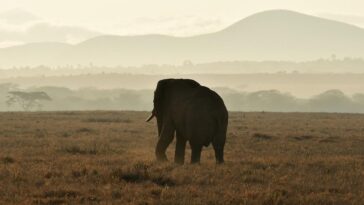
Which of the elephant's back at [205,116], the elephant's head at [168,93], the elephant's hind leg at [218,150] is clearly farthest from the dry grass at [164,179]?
the elephant's head at [168,93]

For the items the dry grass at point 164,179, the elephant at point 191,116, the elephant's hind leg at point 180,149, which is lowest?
the dry grass at point 164,179

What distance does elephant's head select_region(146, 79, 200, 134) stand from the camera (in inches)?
760

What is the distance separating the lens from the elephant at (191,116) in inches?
710

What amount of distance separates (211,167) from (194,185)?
9.15ft

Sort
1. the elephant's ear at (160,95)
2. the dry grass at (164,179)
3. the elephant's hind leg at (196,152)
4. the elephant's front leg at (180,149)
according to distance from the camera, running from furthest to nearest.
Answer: the elephant's ear at (160,95) → the elephant's front leg at (180,149) → the elephant's hind leg at (196,152) → the dry grass at (164,179)

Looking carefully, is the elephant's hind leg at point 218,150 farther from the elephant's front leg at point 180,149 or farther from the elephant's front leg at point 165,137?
the elephant's front leg at point 165,137

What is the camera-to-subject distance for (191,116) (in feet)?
59.4

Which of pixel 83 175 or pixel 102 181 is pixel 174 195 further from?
pixel 83 175

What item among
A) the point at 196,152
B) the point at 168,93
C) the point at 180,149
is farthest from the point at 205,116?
the point at 168,93

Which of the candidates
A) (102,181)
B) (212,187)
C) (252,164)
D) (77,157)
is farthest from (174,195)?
(77,157)

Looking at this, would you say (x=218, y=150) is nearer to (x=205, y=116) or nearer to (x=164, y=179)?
(x=205, y=116)

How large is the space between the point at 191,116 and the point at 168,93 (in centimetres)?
197

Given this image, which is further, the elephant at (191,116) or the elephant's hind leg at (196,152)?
the elephant's hind leg at (196,152)

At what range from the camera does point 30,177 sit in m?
15.5
